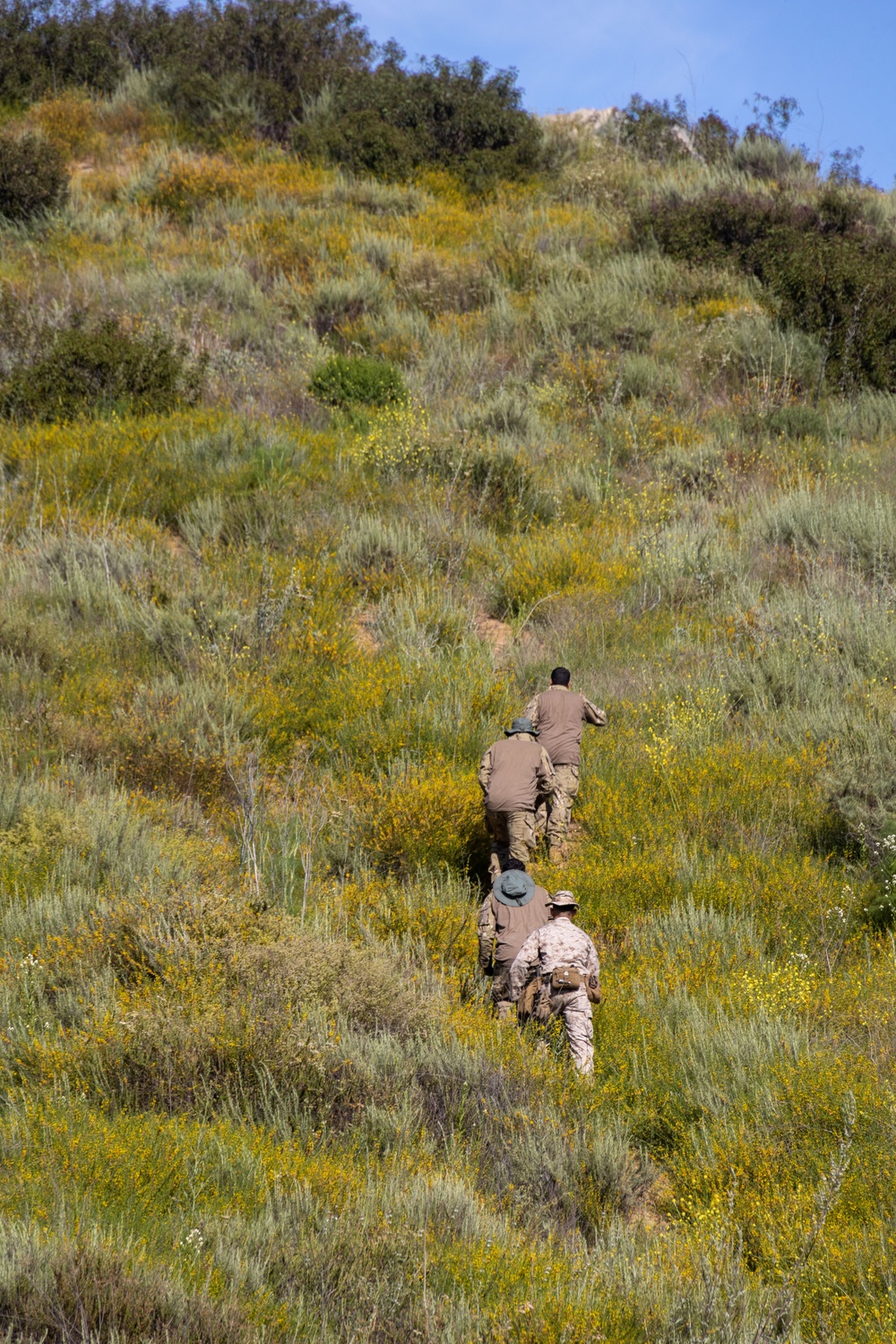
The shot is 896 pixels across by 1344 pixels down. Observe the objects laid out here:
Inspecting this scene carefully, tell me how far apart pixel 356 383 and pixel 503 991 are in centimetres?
888

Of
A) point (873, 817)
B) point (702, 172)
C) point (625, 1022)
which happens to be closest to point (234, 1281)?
point (625, 1022)

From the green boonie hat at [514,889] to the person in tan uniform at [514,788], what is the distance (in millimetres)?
512

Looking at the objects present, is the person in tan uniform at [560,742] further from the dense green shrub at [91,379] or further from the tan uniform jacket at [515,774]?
the dense green shrub at [91,379]

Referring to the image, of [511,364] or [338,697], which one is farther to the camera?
[511,364]

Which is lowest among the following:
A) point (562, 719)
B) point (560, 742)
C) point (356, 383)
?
point (560, 742)

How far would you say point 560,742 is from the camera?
7.25 m

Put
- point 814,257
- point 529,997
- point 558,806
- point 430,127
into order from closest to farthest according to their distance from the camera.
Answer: point 529,997, point 558,806, point 814,257, point 430,127

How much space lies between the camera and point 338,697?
7.91 m

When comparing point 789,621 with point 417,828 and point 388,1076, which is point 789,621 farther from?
point 388,1076

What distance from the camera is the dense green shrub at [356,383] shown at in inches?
503

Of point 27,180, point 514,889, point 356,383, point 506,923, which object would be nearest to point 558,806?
point 514,889

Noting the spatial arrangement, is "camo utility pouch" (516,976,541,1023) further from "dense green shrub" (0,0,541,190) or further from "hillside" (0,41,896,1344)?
"dense green shrub" (0,0,541,190)

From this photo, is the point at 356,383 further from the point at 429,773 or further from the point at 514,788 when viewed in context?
the point at 514,788

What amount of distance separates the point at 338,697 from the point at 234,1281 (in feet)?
16.3
